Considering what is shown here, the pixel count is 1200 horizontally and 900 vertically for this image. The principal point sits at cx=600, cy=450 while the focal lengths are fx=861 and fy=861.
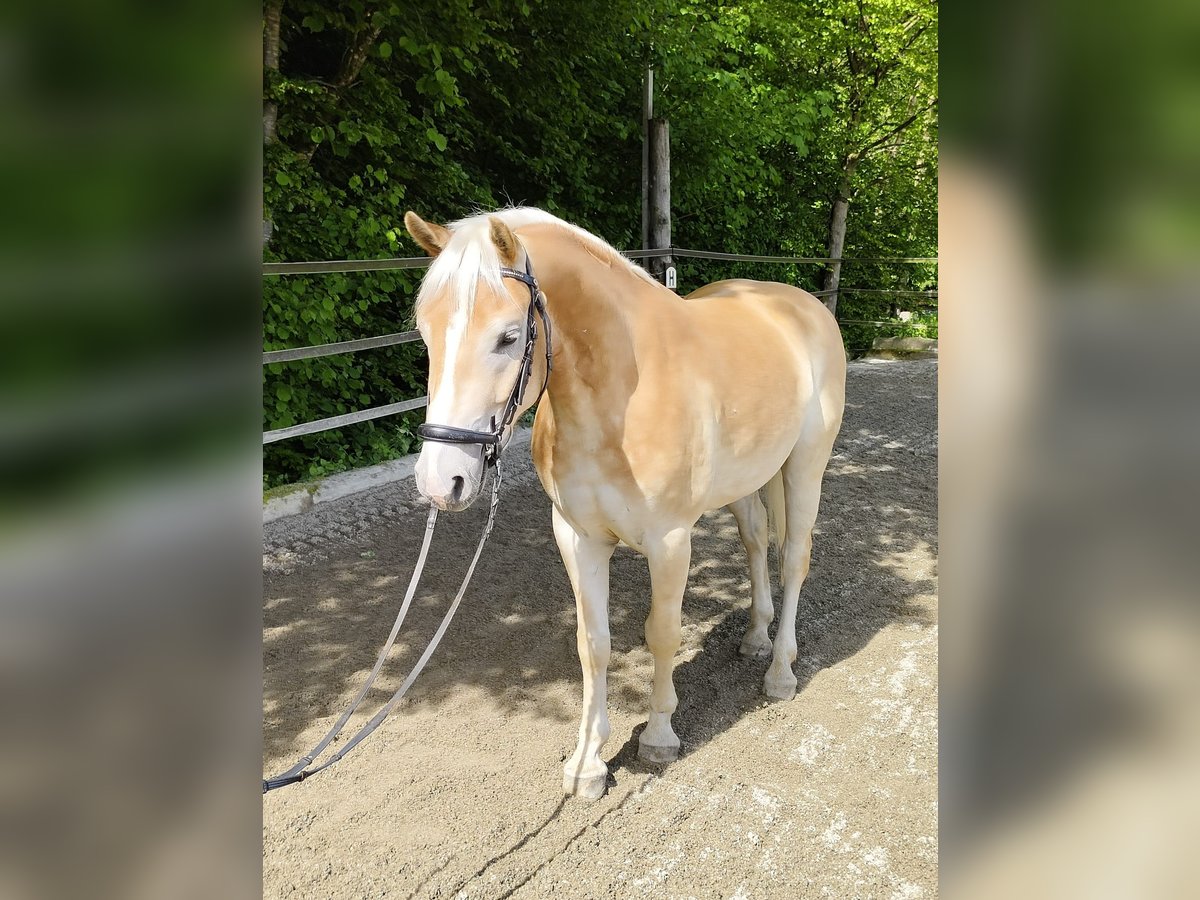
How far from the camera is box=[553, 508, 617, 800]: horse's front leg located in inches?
101

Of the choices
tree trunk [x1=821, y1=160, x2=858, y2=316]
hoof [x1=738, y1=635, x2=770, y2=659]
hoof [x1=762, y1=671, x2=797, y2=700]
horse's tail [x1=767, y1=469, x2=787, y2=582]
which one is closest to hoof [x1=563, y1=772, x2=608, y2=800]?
hoof [x1=762, y1=671, x2=797, y2=700]

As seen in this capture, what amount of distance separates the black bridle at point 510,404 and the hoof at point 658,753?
1224 millimetres

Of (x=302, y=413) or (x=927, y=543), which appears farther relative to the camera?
(x=302, y=413)

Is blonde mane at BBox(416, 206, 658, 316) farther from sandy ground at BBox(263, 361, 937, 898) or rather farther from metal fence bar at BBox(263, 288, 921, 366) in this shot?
metal fence bar at BBox(263, 288, 921, 366)

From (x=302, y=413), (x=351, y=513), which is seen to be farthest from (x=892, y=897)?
(x=302, y=413)

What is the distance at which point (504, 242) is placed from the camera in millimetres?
1964

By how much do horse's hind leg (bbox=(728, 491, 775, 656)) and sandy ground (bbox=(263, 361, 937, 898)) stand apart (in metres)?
0.10

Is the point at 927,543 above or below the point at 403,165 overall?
below

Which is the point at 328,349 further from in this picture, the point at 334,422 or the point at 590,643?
the point at 590,643

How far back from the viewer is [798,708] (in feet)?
9.98

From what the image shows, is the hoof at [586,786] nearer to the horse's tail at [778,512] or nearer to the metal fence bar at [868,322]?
the horse's tail at [778,512]
